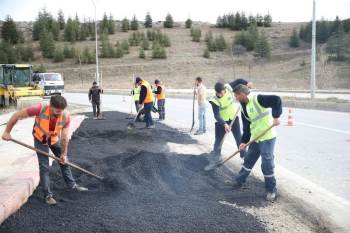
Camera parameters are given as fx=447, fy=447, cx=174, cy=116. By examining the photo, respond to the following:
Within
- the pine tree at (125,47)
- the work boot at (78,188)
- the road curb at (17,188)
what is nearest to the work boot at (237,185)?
the work boot at (78,188)

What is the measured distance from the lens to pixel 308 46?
7138cm

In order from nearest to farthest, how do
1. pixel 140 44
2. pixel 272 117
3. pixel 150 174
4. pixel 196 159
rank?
pixel 272 117 → pixel 150 174 → pixel 196 159 → pixel 140 44

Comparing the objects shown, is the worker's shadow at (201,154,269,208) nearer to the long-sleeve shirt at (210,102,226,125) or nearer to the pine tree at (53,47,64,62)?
the long-sleeve shirt at (210,102,226,125)

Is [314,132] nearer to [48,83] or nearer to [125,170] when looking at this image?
[125,170]

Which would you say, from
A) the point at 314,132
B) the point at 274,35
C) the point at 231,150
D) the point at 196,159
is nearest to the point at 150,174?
the point at 196,159

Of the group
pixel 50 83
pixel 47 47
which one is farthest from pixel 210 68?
pixel 50 83

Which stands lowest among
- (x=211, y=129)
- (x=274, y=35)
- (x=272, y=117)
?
(x=211, y=129)

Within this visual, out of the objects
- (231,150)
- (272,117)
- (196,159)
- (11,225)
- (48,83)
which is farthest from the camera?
(48,83)

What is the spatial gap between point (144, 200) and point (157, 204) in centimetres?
28

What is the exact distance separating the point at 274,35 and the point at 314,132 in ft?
237

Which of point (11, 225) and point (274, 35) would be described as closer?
point (11, 225)

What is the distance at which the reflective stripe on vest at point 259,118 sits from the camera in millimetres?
5824

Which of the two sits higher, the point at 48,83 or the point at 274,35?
the point at 274,35

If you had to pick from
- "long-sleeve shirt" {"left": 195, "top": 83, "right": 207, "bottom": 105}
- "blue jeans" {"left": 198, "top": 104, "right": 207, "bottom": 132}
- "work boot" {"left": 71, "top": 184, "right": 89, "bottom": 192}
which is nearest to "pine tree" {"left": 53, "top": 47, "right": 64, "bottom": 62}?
"long-sleeve shirt" {"left": 195, "top": 83, "right": 207, "bottom": 105}
